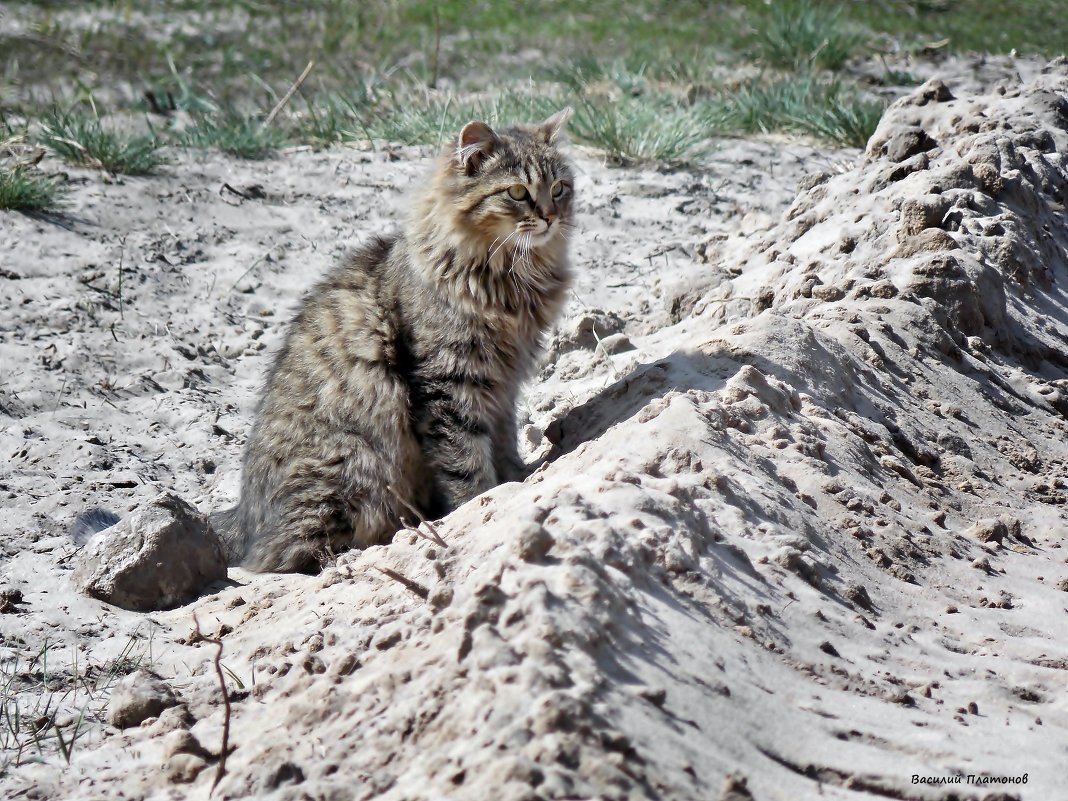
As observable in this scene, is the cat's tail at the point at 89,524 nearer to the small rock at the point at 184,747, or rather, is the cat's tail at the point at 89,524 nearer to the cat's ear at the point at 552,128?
the small rock at the point at 184,747

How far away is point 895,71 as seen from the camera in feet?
31.2

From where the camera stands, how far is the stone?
4.09 m

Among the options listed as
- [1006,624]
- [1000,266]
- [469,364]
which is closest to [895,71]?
[1000,266]

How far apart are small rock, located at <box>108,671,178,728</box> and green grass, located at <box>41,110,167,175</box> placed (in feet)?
15.9

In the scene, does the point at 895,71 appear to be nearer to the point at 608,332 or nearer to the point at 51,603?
the point at 608,332

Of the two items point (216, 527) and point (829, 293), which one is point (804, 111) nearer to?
point (829, 293)

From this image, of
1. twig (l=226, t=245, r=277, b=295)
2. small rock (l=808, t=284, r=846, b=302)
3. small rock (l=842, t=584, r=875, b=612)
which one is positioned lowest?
twig (l=226, t=245, r=277, b=295)

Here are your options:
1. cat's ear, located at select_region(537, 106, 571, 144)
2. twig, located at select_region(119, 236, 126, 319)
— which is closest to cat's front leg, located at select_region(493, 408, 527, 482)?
cat's ear, located at select_region(537, 106, 571, 144)

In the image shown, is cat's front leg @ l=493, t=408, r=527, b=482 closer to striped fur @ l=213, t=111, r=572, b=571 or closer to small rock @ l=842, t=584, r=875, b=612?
striped fur @ l=213, t=111, r=572, b=571

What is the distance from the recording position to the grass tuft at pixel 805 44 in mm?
9438

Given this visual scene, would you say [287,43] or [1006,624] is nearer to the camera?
[1006,624]

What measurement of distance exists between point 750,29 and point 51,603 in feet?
30.5

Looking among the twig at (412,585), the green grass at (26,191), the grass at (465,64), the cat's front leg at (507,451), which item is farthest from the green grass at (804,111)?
the twig at (412,585)

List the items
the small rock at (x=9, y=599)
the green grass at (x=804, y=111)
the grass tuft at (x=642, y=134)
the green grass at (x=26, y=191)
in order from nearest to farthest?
the small rock at (x=9, y=599) → the green grass at (x=26, y=191) → the grass tuft at (x=642, y=134) → the green grass at (x=804, y=111)
